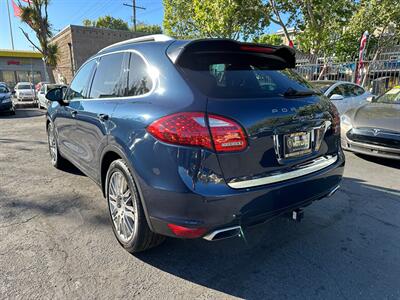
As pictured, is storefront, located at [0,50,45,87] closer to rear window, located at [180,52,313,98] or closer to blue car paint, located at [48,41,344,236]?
blue car paint, located at [48,41,344,236]

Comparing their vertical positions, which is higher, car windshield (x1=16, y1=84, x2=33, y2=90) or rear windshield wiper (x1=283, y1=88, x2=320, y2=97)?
car windshield (x1=16, y1=84, x2=33, y2=90)

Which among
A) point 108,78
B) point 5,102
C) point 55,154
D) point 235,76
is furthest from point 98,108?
point 5,102

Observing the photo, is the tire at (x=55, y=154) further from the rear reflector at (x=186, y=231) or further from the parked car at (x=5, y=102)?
the parked car at (x=5, y=102)

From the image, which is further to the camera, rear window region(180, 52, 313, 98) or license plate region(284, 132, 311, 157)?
license plate region(284, 132, 311, 157)

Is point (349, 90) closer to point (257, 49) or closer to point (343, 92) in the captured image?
point (343, 92)

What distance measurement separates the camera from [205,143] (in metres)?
1.96

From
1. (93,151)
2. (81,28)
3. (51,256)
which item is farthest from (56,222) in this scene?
(81,28)

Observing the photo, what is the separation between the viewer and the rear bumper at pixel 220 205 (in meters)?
1.97

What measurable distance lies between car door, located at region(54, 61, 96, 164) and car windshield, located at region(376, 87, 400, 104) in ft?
20.1

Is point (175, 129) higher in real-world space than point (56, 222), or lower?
higher

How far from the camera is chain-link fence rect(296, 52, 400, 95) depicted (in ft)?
41.4

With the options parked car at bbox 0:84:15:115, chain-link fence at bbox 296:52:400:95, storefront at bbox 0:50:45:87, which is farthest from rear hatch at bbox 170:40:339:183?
storefront at bbox 0:50:45:87

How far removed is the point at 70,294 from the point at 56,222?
127 cm

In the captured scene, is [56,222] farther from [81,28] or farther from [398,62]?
[81,28]
